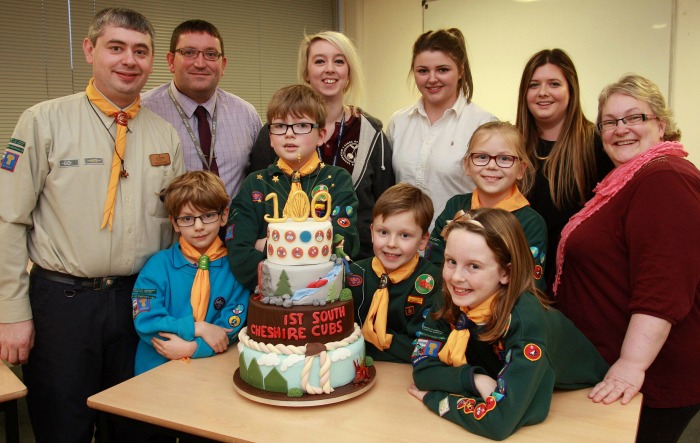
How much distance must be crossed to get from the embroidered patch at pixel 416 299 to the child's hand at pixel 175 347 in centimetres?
90

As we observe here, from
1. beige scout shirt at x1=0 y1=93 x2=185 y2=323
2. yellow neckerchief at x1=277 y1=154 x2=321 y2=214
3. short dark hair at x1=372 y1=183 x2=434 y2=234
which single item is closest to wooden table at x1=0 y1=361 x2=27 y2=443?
beige scout shirt at x1=0 y1=93 x2=185 y2=323

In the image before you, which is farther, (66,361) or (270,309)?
(66,361)

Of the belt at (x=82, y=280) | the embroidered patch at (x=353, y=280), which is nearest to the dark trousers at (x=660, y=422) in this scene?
the embroidered patch at (x=353, y=280)

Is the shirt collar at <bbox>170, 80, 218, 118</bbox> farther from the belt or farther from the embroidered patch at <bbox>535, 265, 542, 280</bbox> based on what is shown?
the embroidered patch at <bbox>535, 265, 542, 280</bbox>

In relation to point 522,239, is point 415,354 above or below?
below

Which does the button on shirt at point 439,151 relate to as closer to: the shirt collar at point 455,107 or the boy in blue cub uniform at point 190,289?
the shirt collar at point 455,107

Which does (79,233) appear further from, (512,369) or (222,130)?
(512,369)

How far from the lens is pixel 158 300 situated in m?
2.54

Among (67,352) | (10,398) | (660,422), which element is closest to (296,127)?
(67,352)

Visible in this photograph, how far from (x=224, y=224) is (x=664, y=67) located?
13.9 ft

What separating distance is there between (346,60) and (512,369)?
198cm

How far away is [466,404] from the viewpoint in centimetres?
187

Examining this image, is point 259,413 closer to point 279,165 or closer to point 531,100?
point 279,165

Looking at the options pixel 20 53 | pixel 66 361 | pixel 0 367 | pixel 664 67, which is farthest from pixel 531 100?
pixel 20 53
